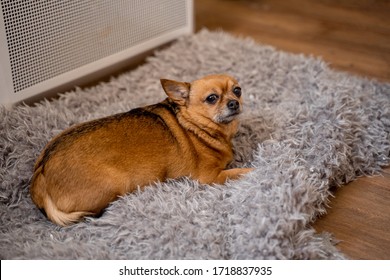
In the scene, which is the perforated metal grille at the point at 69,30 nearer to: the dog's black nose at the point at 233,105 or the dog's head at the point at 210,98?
the dog's head at the point at 210,98

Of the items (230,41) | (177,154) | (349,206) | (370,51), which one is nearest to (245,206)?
(177,154)

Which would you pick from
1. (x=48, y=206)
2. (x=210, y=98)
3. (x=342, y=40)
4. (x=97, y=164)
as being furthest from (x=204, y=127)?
(x=342, y=40)

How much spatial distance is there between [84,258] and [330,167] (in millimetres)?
960

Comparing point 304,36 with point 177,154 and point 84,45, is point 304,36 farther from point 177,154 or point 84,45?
point 177,154

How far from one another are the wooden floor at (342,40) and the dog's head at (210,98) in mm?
522

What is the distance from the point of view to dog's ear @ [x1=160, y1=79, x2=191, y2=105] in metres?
1.84

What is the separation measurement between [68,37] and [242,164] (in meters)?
0.99

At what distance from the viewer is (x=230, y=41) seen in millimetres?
2844

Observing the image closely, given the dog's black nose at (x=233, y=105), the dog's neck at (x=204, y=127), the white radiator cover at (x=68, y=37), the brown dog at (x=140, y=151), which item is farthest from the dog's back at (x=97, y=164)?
the white radiator cover at (x=68, y=37)

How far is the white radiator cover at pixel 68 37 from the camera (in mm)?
2039

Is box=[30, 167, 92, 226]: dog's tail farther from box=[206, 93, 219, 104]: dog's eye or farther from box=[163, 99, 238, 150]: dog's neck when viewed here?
box=[206, 93, 219, 104]: dog's eye

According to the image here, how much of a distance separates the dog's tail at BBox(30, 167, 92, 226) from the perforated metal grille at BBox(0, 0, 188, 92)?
0.66 meters

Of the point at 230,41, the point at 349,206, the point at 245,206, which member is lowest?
the point at 349,206
